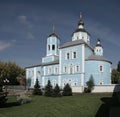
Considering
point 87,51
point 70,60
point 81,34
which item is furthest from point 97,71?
point 81,34

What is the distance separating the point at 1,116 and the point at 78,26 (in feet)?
128

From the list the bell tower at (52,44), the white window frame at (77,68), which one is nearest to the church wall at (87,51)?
the white window frame at (77,68)

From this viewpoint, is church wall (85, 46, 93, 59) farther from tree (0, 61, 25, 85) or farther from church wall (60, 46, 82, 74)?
tree (0, 61, 25, 85)

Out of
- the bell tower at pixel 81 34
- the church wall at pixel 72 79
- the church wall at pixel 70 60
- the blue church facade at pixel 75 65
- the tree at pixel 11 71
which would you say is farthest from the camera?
the tree at pixel 11 71

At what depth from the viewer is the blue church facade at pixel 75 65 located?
40.4 m

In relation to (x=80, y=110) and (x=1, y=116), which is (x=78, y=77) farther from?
(x=1, y=116)

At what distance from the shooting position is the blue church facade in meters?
40.4

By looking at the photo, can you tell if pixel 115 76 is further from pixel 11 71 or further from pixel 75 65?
pixel 11 71

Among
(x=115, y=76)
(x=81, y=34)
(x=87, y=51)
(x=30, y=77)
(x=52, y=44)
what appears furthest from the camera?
(x=115, y=76)

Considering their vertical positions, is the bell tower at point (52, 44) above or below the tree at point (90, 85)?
above

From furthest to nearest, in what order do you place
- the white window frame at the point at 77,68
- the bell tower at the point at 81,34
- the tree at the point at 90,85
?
the bell tower at the point at 81,34, the white window frame at the point at 77,68, the tree at the point at 90,85

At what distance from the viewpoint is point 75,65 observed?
42250mm

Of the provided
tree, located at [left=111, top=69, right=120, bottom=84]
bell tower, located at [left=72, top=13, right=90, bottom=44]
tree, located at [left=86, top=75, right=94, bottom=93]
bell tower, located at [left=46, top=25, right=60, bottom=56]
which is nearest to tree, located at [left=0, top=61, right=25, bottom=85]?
bell tower, located at [left=46, top=25, right=60, bottom=56]

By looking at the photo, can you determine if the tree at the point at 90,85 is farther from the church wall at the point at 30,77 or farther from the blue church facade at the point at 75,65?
the church wall at the point at 30,77
